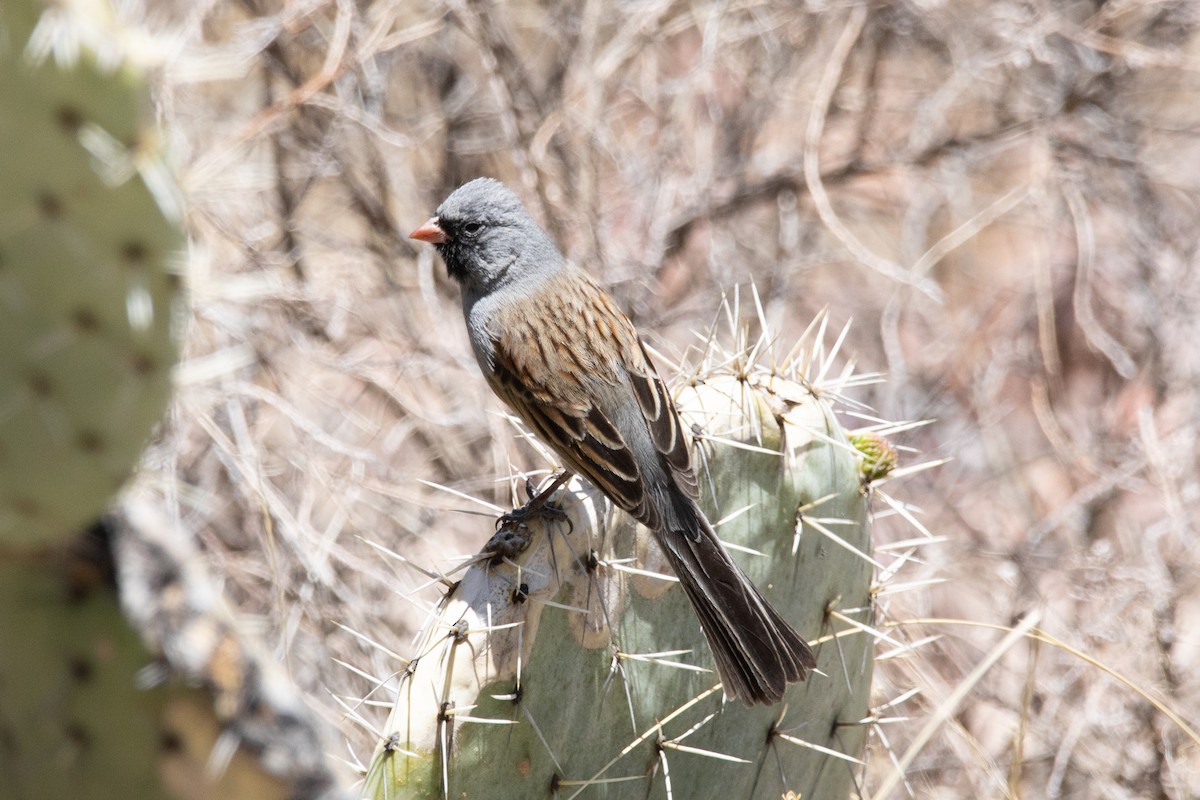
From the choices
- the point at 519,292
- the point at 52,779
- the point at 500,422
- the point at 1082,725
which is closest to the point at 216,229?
the point at 500,422

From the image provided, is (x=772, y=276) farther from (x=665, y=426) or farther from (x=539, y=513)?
(x=539, y=513)

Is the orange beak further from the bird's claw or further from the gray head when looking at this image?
the bird's claw

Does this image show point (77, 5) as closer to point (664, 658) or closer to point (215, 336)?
point (664, 658)

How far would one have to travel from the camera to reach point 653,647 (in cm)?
244

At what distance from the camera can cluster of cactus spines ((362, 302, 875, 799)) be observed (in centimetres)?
221

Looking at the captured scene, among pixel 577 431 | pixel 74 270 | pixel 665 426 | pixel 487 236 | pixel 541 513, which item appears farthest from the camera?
pixel 487 236

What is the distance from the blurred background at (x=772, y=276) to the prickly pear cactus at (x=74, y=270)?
1.72 metres

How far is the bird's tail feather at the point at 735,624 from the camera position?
2.34m

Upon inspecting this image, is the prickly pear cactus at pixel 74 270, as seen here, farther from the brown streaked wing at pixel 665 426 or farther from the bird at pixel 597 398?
the brown streaked wing at pixel 665 426

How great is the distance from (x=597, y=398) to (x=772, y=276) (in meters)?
2.57

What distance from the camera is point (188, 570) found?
2.11 m

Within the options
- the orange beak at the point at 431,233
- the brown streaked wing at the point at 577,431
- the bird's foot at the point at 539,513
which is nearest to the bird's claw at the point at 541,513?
the bird's foot at the point at 539,513

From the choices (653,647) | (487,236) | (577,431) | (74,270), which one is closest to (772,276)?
(487,236)

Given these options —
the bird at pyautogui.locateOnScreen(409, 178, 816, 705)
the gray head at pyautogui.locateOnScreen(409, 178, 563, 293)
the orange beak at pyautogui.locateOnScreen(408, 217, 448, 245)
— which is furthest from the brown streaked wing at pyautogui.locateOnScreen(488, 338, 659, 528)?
the orange beak at pyautogui.locateOnScreen(408, 217, 448, 245)
